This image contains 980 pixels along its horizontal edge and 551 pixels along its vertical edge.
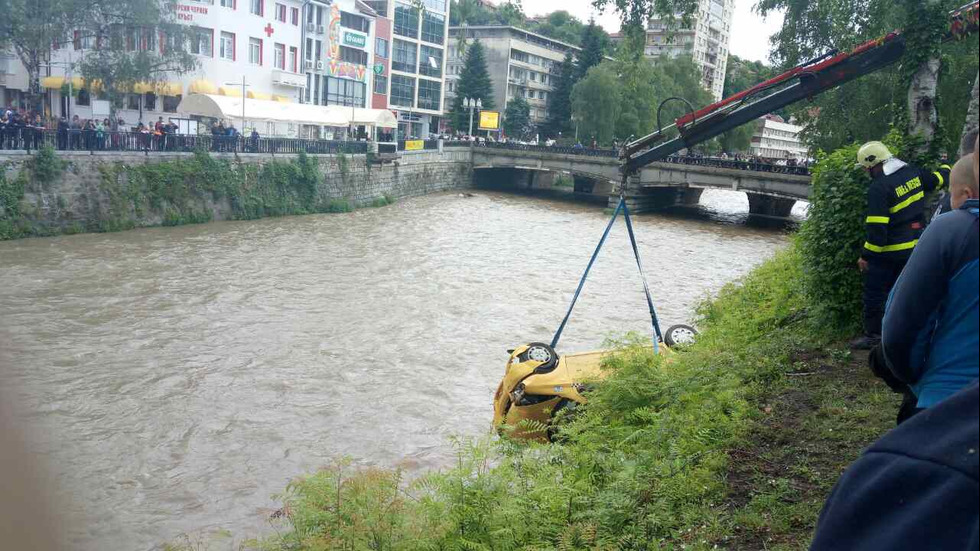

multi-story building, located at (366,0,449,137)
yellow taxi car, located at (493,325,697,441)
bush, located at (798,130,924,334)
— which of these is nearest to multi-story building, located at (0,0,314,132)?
multi-story building, located at (366,0,449,137)

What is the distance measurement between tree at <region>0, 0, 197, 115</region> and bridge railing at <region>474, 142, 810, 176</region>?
23.0 metres

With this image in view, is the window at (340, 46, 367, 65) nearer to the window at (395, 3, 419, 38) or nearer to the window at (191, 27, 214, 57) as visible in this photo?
the window at (395, 3, 419, 38)

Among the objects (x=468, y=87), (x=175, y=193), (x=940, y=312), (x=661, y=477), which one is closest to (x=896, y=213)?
(x=661, y=477)

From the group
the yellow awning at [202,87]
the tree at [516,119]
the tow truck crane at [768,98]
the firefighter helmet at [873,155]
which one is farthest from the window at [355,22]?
the firefighter helmet at [873,155]

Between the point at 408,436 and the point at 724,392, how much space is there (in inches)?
239

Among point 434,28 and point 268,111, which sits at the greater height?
point 434,28

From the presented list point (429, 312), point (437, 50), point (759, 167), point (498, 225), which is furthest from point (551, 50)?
point (429, 312)

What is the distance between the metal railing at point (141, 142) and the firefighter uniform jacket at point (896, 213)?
83.0 ft

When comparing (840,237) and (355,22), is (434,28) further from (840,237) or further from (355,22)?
(840,237)

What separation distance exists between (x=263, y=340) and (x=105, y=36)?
78.5ft

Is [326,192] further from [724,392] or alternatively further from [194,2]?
[724,392]

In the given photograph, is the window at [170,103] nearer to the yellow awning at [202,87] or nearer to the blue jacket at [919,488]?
the yellow awning at [202,87]

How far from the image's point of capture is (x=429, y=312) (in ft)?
66.5

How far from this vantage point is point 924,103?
30.2 feet
